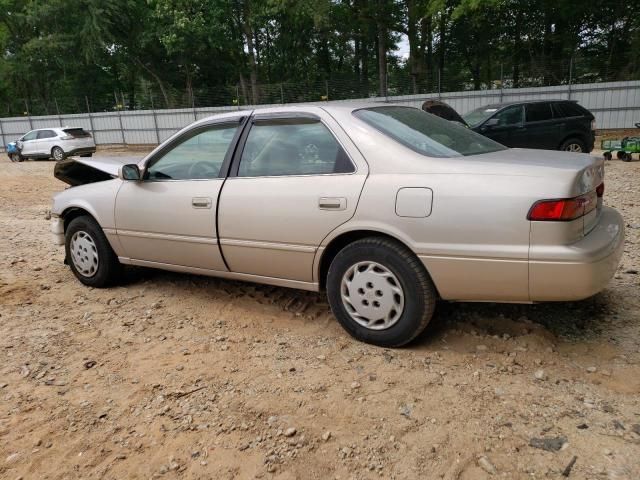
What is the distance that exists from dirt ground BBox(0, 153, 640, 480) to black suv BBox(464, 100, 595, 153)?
742cm

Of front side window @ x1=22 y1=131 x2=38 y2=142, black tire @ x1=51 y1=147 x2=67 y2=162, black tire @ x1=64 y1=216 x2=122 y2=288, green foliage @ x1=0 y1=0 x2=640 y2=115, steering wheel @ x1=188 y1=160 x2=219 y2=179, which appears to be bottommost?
black tire @ x1=64 y1=216 x2=122 y2=288

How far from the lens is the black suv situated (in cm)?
1091

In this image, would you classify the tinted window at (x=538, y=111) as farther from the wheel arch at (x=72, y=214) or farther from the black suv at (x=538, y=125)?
the wheel arch at (x=72, y=214)

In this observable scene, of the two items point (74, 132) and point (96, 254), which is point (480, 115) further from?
point (74, 132)

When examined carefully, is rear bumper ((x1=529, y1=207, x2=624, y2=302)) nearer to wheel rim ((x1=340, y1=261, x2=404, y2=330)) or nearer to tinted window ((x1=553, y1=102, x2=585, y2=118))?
wheel rim ((x1=340, y1=261, x2=404, y2=330))

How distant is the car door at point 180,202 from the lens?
3711 mm

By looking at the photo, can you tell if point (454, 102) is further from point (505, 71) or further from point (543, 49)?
point (543, 49)

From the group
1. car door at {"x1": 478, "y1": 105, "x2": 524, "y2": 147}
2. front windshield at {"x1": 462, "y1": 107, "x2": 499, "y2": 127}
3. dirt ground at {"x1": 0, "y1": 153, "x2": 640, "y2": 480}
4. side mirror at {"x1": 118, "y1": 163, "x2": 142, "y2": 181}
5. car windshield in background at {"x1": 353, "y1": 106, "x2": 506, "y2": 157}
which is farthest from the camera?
front windshield at {"x1": 462, "y1": 107, "x2": 499, "y2": 127}

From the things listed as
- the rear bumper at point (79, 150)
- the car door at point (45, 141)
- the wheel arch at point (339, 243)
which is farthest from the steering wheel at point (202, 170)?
the car door at point (45, 141)

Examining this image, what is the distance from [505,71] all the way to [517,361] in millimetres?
21880

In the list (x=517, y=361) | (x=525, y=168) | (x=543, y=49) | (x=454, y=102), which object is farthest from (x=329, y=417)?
(x=543, y=49)

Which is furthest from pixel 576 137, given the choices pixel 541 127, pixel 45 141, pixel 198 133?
pixel 45 141

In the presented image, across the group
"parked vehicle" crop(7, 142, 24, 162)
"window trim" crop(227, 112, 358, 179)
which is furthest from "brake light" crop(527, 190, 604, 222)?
"parked vehicle" crop(7, 142, 24, 162)

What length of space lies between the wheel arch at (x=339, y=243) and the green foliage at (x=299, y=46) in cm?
1947
